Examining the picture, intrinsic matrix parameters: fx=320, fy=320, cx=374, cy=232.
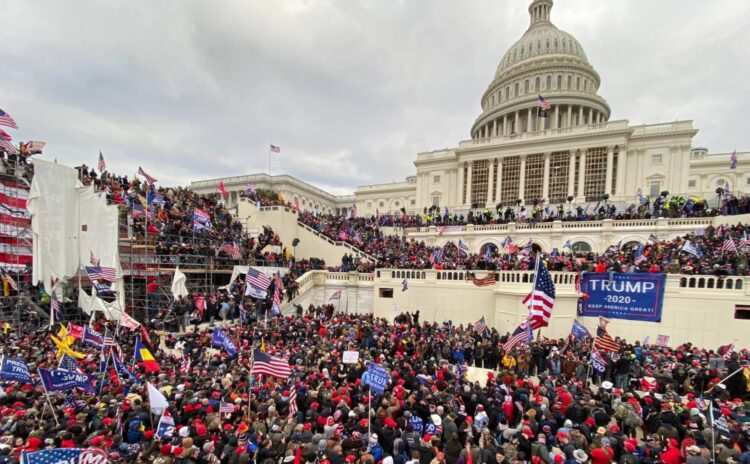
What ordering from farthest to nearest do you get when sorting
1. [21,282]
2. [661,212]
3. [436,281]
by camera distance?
[661,212]
[436,281]
[21,282]

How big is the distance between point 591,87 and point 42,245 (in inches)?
3252

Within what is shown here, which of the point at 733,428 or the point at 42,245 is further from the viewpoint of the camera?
the point at 42,245

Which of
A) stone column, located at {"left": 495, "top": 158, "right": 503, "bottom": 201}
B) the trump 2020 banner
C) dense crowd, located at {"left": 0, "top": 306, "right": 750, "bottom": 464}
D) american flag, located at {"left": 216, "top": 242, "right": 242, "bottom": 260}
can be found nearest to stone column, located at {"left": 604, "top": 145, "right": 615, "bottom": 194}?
stone column, located at {"left": 495, "top": 158, "right": 503, "bottom": 201}

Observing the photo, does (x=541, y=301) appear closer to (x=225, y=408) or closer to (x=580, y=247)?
(x=225, y=408)

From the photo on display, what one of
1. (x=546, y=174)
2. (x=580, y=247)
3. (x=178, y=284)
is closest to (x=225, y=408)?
(x=178, y=284)

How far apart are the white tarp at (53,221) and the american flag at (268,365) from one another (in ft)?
54.4

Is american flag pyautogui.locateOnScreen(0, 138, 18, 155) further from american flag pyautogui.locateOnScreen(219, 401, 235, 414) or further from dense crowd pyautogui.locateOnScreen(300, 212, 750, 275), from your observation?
dense crowd pyautogui.locateOnScreen(300, 212, 750, 275)

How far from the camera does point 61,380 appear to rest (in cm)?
746

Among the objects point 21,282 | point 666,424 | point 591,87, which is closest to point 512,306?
point 666,424

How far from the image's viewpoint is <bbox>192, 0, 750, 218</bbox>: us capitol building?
140 feet

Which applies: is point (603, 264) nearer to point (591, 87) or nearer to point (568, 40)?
point (591, 87)

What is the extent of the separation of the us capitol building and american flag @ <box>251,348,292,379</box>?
127 ft

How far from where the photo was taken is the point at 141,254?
1938cm


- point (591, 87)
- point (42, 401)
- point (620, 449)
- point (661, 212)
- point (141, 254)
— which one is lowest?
point (42, 401)
